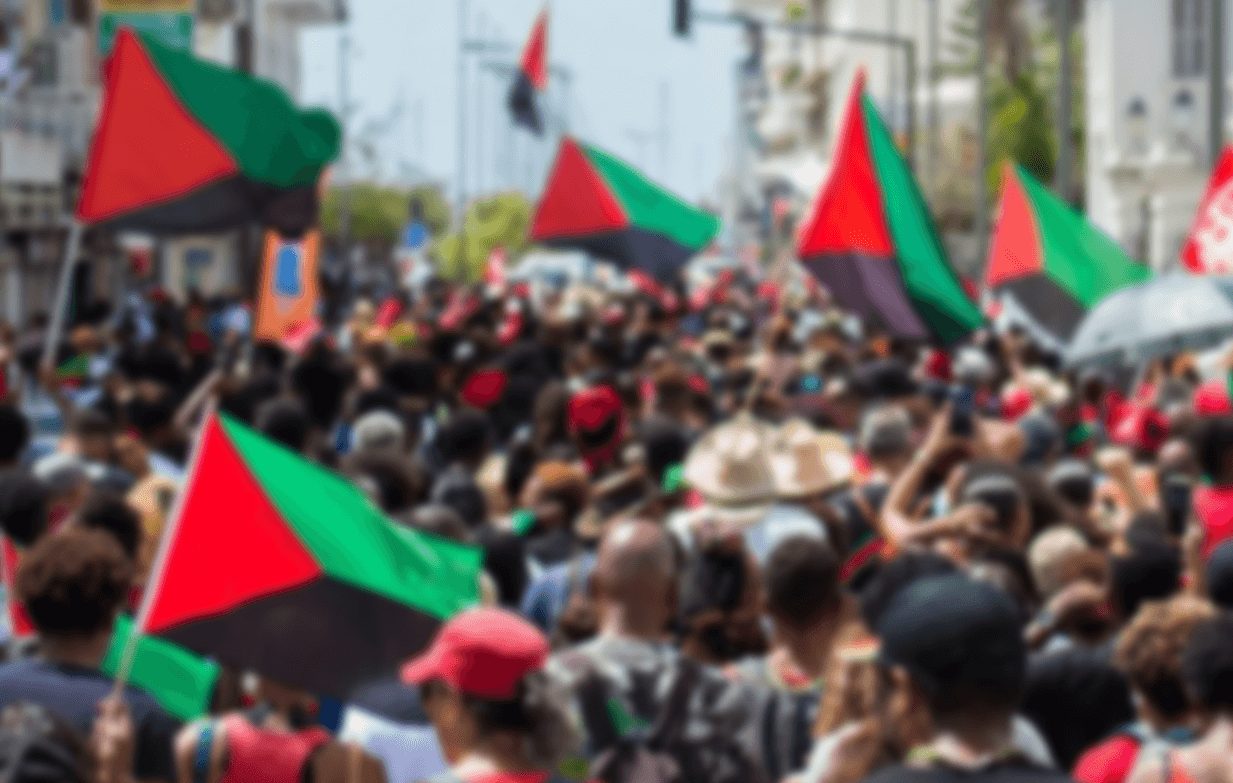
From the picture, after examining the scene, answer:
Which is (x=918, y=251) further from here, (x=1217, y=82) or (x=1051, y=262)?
(x=1217, y=82)

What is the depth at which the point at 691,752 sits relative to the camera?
17.6 ft

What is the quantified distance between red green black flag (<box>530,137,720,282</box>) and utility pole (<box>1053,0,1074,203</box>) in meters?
6.71

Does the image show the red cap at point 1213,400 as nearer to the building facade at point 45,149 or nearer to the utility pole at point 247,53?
the utility pole at point 247,53

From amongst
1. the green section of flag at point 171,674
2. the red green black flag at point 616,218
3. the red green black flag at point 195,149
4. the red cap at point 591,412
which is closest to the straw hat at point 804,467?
the red cap at point 591,412

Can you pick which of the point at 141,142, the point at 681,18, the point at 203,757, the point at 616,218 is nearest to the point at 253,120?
the point at 141,142

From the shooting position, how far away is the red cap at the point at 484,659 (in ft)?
14.3

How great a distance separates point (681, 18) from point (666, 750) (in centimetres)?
2426

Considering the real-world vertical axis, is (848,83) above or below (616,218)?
above

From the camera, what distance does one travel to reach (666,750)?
17.6ft

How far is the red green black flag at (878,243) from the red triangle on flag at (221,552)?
7468 mm

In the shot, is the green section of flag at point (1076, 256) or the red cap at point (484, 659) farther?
the green section of flag at point (1076, 256)

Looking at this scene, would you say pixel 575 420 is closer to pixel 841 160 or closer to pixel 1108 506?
pixel 1108 506

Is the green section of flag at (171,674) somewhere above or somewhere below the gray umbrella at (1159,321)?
below

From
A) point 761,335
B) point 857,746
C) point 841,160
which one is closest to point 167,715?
point 857,746
